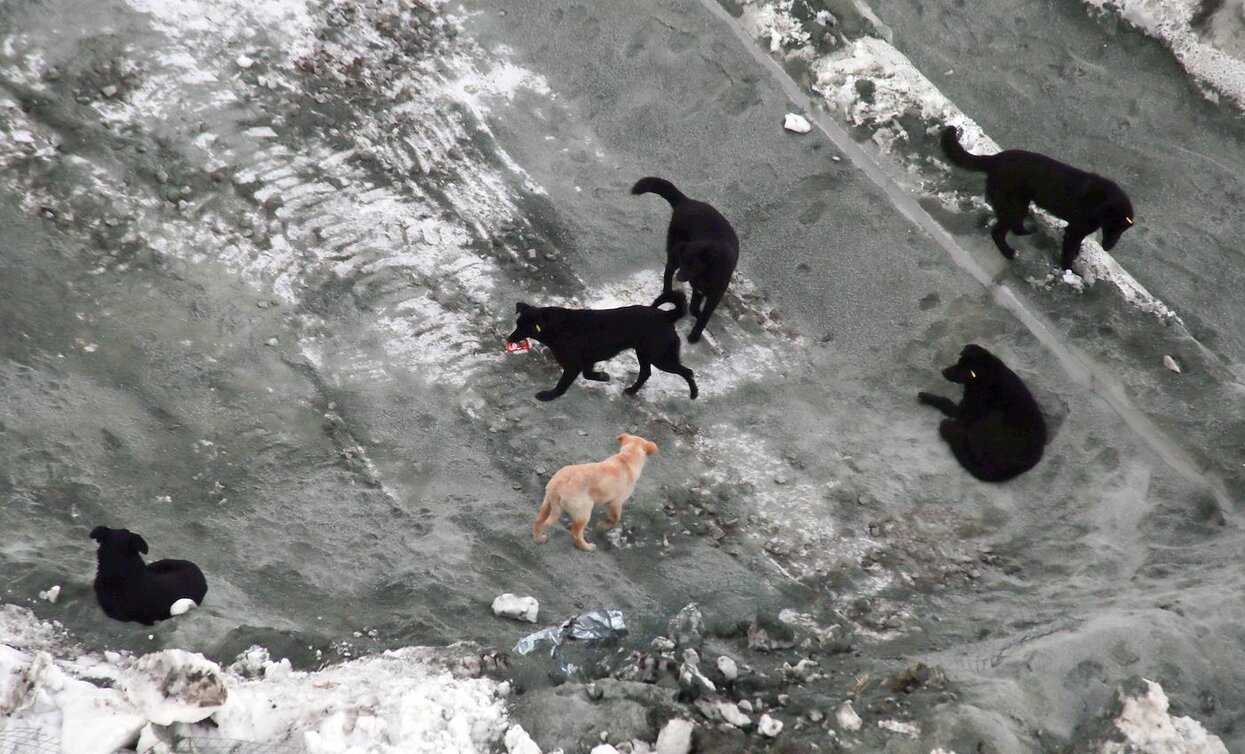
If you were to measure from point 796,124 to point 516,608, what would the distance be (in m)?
5.38

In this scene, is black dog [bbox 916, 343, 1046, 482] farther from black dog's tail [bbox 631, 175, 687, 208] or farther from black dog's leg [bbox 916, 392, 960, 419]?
black dog's tail [bbox 631, 175, 687, 208]

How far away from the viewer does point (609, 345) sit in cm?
688

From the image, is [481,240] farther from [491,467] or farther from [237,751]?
[237,751]

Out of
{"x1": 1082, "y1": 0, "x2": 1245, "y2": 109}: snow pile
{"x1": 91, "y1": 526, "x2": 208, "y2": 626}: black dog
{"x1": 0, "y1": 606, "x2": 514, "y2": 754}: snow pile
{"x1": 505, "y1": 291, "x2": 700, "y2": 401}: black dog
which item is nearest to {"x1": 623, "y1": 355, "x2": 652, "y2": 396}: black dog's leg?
{"x1": 505, "y1": 291, "x2": 700, "y2": 401}: black dog

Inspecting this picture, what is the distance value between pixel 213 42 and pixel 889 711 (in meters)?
7.46

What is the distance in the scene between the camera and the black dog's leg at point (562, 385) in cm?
698

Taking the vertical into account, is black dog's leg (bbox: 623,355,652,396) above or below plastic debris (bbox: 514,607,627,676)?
above

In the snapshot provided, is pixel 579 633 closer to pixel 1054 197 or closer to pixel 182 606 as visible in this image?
pixel 182 606

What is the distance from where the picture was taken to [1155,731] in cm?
477

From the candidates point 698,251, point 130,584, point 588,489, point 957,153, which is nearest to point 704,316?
point 698,251

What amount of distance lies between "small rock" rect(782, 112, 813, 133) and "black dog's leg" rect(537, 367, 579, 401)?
3447mm

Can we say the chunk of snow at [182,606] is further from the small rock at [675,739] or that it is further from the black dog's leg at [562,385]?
the black dog's leg at [562,385]

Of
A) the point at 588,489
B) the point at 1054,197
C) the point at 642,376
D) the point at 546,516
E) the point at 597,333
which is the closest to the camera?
the point at 588,489

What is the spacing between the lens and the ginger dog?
5871 mm
